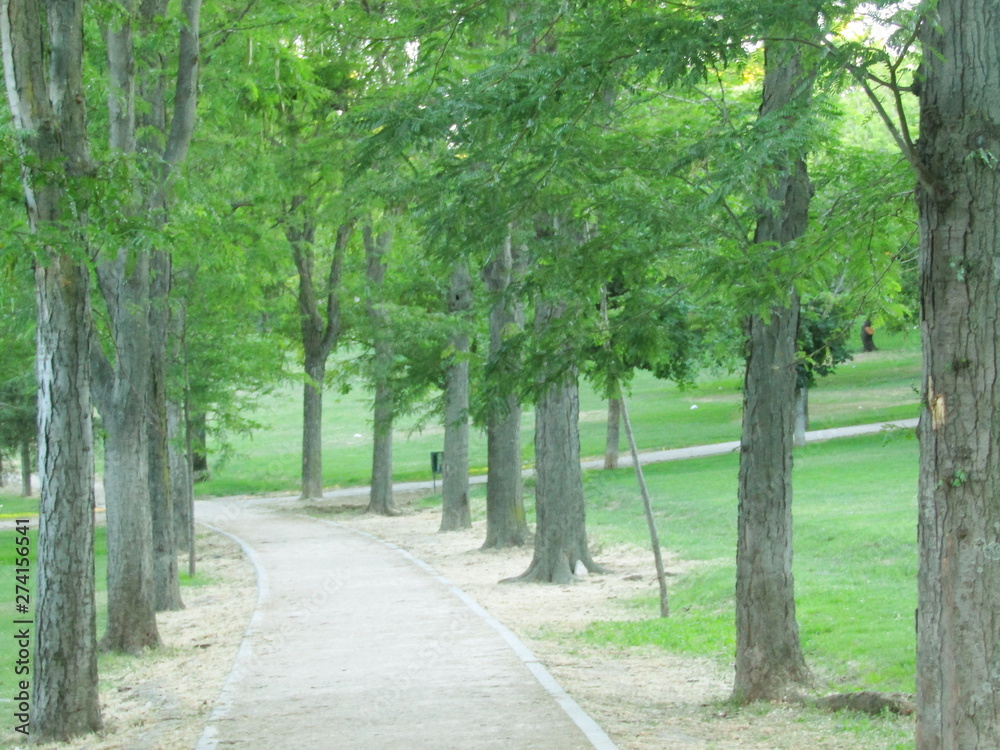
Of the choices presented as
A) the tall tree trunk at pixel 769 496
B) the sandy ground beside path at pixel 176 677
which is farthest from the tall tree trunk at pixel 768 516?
the sandy ground beside path at pixel 176 677

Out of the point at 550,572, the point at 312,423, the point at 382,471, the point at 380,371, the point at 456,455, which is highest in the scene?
the point at 380,371

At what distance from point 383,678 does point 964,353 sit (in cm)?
630

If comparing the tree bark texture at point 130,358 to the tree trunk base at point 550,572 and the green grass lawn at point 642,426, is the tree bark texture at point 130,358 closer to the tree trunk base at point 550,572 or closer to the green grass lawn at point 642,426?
the tree trunk base at point 550,572

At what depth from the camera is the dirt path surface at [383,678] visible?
7801 mm

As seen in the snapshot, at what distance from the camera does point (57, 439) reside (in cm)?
827

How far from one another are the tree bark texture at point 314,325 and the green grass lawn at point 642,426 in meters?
2.09

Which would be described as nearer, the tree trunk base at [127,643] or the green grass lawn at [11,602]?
the green grass lawn at [11,602]

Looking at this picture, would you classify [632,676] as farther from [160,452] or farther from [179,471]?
[179,471]

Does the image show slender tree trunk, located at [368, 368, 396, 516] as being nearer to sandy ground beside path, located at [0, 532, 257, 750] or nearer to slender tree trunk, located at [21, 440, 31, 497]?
slender tree trunk, located at [21, 440, 31, 497]

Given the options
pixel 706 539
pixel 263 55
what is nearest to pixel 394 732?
pixel 263 55

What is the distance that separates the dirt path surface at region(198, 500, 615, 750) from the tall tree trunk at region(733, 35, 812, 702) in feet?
5.50

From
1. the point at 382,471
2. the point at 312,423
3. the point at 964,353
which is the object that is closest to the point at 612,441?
the point at 382,471

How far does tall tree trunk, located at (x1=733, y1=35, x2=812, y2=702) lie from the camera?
8984mm

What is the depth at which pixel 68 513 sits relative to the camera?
8297 millimetres
